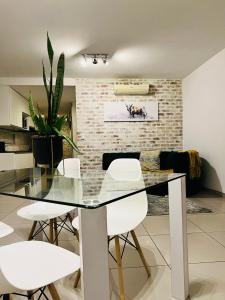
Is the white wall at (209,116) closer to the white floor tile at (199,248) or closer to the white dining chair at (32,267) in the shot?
the white floor tile at (199,248)

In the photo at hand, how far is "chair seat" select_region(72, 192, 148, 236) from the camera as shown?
1.48 meters

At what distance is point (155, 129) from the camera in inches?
225

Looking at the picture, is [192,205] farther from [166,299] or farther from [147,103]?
[147,103]

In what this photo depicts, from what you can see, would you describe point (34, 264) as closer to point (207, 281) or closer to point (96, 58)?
point (207, 281)

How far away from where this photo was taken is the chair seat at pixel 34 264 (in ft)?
2.64

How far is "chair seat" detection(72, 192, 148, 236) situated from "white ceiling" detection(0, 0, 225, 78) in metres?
2.27

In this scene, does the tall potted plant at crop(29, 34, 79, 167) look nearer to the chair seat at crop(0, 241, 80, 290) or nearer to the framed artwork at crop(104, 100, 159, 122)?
the chair seat at crop(0, 241, 80, 290)

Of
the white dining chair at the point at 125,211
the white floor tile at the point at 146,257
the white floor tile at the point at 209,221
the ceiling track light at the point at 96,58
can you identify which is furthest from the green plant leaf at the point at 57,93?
the ceiling track light at the point at 96,58

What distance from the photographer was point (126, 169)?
193 centimetres

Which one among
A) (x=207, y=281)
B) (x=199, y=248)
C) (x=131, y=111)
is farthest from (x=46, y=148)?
(x=131, y=111)

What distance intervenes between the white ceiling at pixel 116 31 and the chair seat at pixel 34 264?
8.77 ft

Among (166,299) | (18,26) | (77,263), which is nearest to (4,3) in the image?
(18,26)

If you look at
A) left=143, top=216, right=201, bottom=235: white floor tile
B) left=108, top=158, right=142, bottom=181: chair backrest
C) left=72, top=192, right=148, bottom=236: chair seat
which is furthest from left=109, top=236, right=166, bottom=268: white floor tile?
left=108, top=158, right=142, bottom=181: chair backrest

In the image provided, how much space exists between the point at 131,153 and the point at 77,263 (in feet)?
14.8
